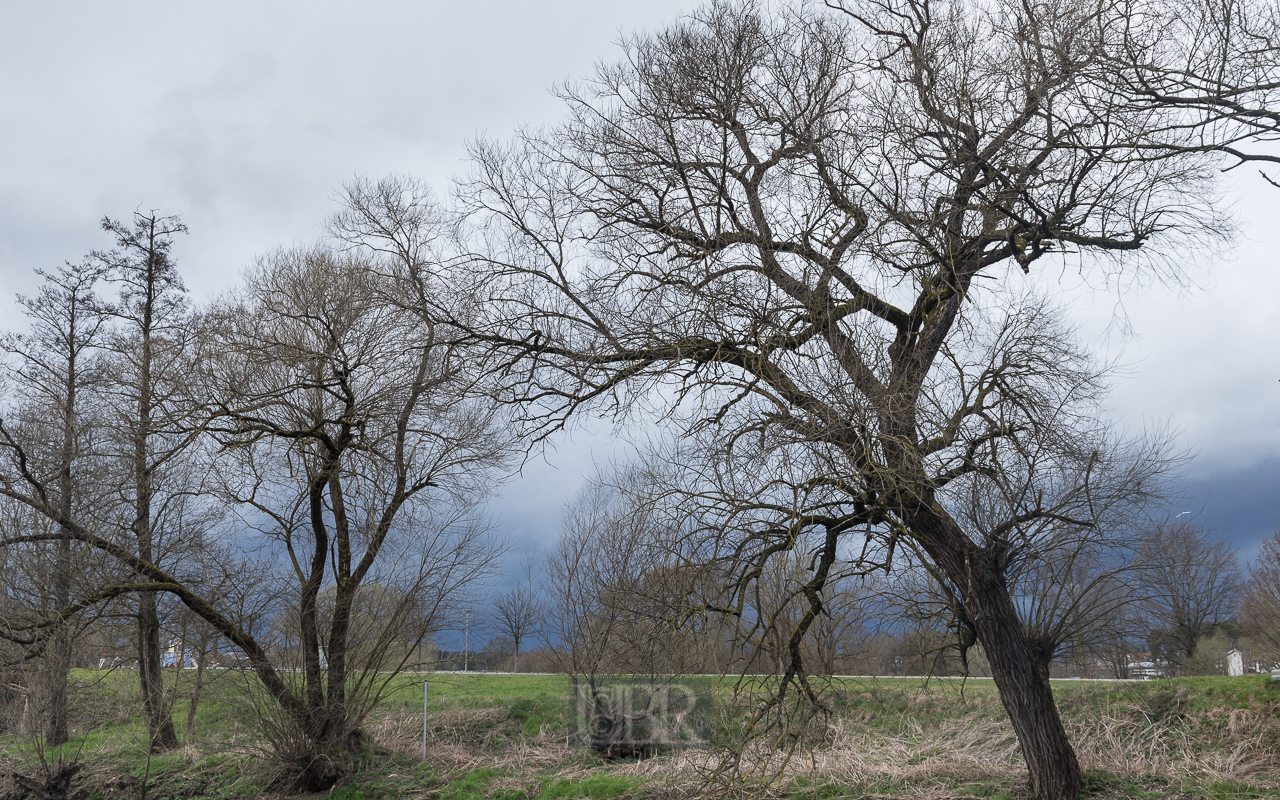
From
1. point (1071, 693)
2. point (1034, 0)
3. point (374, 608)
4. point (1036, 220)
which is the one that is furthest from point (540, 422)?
point (1071, 693)

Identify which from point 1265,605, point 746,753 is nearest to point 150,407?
point 746,753

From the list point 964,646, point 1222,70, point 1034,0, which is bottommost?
point 964,646

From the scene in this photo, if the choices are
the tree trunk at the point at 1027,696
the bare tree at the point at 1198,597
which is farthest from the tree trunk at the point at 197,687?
the bare tree at the point at 1198,597

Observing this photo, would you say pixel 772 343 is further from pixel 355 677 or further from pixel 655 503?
pixel 355 677

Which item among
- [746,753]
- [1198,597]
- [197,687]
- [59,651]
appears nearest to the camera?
[746,753]

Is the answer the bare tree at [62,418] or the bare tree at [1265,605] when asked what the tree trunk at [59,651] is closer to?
the bare tree at [62,418]

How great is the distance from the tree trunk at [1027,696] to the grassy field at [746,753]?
0.63 meters

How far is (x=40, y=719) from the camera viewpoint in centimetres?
1172

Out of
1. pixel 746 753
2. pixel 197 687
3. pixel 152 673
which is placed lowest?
pixel 746 753

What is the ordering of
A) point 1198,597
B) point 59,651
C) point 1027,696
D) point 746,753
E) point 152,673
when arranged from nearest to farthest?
point 1027,696 < point 746,753 < point 59,651 < point 152,673 < point 1198,597

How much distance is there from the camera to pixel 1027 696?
789 cm

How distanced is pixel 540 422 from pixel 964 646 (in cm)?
497

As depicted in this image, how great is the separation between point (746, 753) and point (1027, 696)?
136 inches

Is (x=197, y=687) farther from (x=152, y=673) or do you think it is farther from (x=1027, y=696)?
(x=1027, y=696)
